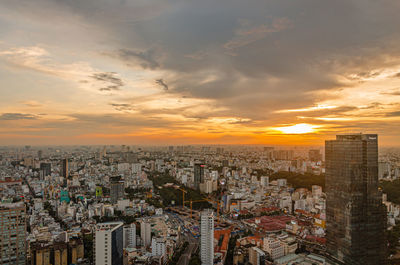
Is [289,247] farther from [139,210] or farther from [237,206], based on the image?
[139,210]

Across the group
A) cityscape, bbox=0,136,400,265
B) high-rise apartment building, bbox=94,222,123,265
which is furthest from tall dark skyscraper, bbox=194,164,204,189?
high-rise apartment building, bbox=94,222,123,265

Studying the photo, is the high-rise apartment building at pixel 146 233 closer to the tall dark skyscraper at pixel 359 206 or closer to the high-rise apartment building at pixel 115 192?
the tall dark skyscraper at pixel 359 206

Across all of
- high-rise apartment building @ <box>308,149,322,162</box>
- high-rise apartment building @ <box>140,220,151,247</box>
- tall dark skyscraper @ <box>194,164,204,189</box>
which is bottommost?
high-rise apartment building @ <box>140,220,151,247</box>

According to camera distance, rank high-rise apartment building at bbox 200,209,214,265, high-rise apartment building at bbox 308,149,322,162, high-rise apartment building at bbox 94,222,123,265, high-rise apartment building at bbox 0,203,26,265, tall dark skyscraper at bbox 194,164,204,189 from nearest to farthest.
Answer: high-rise apartment building at bbox 94,222,123,265 < high-rise apartment building at bbox 0,203,26,265 < high-rise apartment building at bbox 200,209,214,265 < tall dark skyscraper at bbox 194,164,204,189 < high-rise apartment building at bbox 308,149,322,162

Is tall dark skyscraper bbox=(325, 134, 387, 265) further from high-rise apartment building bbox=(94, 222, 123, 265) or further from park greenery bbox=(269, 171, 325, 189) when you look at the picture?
park greenery bbox=(269, 171, 325, 189)

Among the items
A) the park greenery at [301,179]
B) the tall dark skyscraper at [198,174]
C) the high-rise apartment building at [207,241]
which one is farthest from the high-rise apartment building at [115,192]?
the park greenery at [301,179]

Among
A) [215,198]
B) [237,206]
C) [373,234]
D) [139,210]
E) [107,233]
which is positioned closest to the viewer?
[107,233]

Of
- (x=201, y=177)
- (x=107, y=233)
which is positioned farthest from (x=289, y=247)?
(x=201, y=177)

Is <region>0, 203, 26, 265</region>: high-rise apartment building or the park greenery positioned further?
the park greenery
